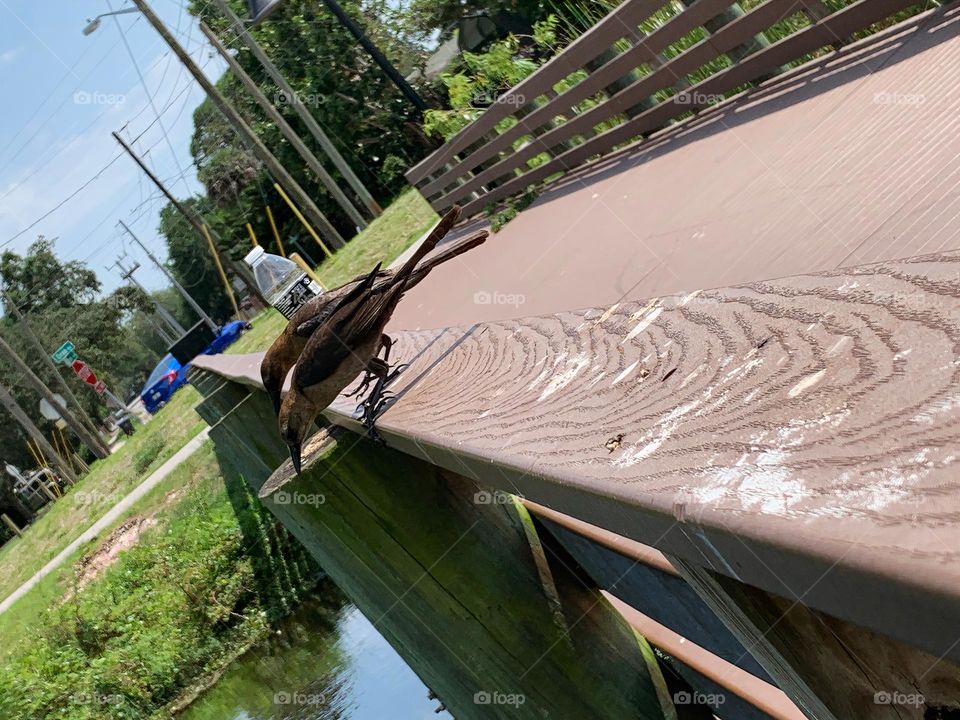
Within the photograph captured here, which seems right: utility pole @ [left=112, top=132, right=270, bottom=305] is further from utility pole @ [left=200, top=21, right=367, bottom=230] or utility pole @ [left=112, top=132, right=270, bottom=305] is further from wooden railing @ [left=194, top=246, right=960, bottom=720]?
wooden railing @ [left=194, top=246, right=960, bottom=720]

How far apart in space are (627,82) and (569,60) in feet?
1.48

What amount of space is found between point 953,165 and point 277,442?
3986mm

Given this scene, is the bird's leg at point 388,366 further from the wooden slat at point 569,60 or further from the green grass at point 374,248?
the green grass at point 374,248

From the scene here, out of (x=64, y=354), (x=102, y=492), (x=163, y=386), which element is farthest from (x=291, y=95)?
(x=163, y=386)

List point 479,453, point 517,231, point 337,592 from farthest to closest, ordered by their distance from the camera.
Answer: point 337,592 < point 517,231 < point 479,453

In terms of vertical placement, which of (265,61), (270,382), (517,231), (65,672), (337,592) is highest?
(265,61)

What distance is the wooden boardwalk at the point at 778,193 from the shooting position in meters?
3.67

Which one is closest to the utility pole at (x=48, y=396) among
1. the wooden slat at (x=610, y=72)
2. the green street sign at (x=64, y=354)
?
the green street sign at (x=64, y=354)

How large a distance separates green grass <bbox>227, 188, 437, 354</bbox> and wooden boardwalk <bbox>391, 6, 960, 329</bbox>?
10752 millimetres

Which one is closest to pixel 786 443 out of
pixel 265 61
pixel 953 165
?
pixel 953 165

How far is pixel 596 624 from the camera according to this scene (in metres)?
2.70

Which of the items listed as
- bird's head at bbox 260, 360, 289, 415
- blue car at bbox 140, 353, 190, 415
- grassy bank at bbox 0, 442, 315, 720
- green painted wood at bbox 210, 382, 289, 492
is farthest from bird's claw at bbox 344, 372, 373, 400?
blue car at bbox 140, 353, 190, 415

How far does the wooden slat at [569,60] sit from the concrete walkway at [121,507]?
29.1 ft

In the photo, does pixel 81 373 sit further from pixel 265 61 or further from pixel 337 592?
pixel 337 592
